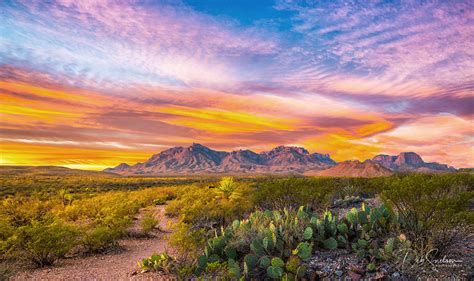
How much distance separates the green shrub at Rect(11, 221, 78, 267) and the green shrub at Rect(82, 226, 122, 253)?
3.85 feet

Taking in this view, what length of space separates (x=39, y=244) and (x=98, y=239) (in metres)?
2.05

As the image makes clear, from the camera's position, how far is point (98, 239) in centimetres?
1156

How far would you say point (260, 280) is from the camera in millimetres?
7812

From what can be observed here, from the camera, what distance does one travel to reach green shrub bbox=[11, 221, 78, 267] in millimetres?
9898

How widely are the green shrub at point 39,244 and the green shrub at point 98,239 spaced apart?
117cm

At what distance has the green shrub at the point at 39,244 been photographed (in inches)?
390

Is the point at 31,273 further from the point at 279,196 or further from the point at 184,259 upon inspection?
the point at 279,196

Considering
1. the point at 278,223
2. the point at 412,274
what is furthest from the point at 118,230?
the point at 412,274

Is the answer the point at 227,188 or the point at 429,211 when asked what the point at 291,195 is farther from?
the point at 227,188
